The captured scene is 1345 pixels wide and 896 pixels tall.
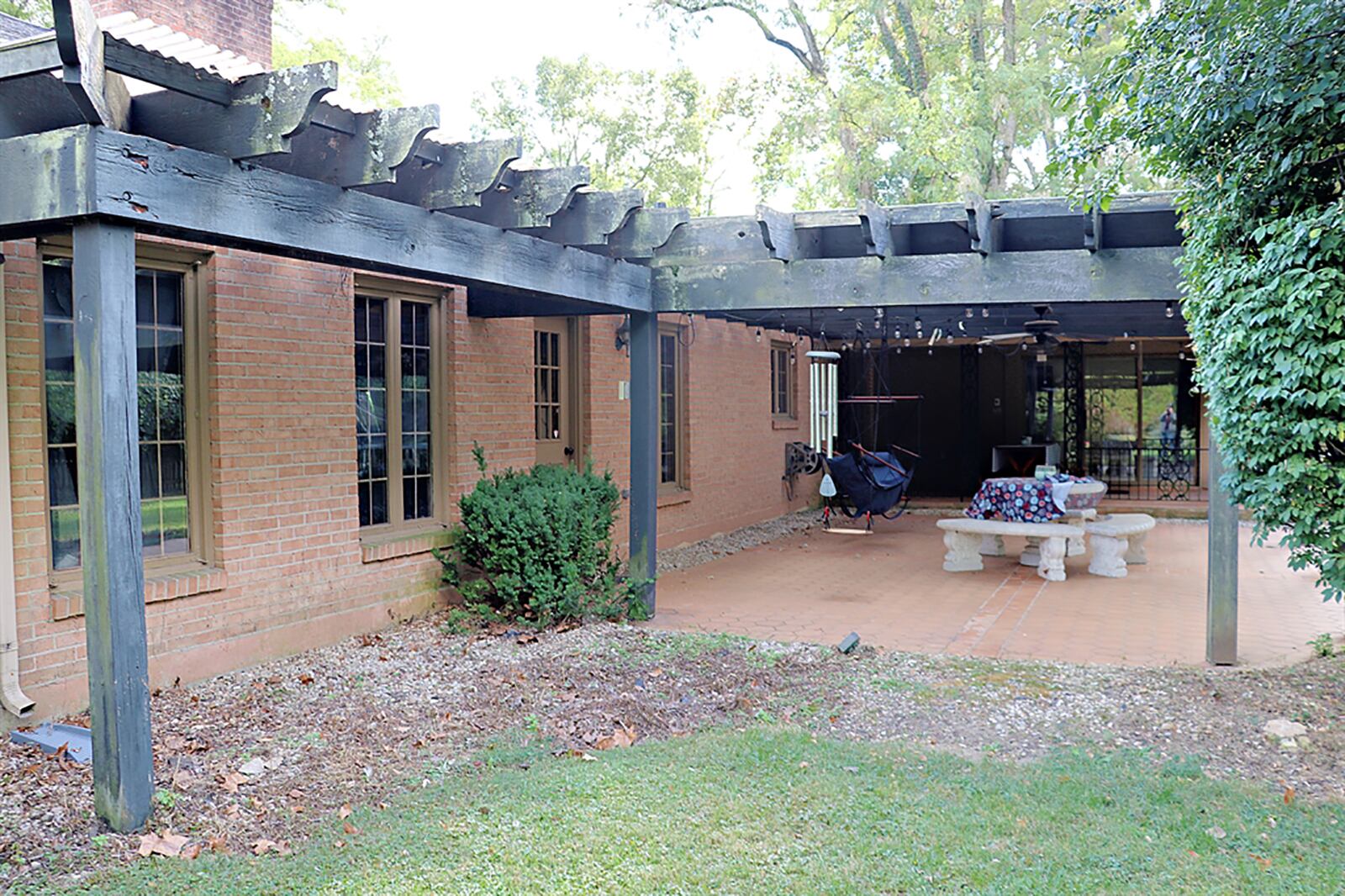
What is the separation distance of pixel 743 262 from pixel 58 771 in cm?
453

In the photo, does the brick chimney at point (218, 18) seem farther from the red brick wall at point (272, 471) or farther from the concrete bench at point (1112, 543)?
the concrete bench at point (1112, 543)

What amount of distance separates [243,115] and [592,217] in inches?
89.1

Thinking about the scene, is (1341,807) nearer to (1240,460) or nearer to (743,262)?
(1240,460)

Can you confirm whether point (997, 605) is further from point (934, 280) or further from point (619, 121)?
point (619, 121)

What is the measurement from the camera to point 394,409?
7105 millimetres

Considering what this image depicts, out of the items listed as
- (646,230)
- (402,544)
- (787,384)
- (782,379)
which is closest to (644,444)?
(646,230)

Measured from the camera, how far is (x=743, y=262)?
21.9 ft

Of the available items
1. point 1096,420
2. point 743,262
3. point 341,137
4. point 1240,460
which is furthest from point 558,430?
point 1096,420

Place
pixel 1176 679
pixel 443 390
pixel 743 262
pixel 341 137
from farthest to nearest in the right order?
pixel 443 390, pixel 743 262, pixel 1176 679, pixel 341 137

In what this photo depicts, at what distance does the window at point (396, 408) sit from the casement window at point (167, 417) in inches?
46.5

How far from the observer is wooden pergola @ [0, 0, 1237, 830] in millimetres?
3414

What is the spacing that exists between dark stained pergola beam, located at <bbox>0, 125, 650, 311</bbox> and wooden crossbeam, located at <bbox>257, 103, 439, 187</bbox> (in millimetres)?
79

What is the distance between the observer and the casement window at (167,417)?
528 centimetres

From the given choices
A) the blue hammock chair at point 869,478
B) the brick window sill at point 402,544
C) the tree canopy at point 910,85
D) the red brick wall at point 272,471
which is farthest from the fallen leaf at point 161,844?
the tree canopy at point 910,85
